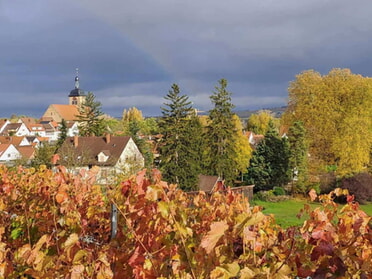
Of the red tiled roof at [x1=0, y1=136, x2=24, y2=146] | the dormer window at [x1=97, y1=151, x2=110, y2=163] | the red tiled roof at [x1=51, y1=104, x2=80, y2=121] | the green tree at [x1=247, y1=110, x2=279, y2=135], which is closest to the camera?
the dormer window at [x1=97, y1=151, x2=110, y2=163]

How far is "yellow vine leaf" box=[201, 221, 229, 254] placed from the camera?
1214mm

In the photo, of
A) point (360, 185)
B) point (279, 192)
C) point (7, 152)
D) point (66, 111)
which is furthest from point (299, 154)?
point (66, 111)

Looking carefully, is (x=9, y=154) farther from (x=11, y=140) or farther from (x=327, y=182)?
(x=327, y=182)

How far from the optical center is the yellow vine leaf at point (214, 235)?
121 cm

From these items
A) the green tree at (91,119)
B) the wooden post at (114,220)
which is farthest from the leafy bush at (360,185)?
the green tree at (91,119)

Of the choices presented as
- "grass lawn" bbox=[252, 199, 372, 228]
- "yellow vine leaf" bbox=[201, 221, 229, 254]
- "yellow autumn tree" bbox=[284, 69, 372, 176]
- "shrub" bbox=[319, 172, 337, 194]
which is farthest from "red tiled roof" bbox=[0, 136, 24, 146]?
"yellow vine leaf" bbox=[201, 221, 229, 254]

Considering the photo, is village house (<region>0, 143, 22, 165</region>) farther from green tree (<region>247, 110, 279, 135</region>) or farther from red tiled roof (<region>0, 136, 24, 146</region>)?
green tree (<region>247, 110, 279, 135</region>)

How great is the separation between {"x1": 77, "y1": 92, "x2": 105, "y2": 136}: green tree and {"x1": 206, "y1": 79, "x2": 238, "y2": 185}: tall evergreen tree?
21.5 m

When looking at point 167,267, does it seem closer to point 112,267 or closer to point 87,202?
point 112,267

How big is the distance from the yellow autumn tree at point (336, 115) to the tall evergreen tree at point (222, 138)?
5.91 m

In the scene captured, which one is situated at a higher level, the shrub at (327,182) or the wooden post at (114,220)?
the wooden post at (114,220)

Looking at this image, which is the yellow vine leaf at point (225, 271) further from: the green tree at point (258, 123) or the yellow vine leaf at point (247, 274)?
the green tree at point (258, 123)

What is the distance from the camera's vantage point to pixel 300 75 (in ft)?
Answer: 102

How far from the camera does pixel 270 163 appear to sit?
3234 cm
